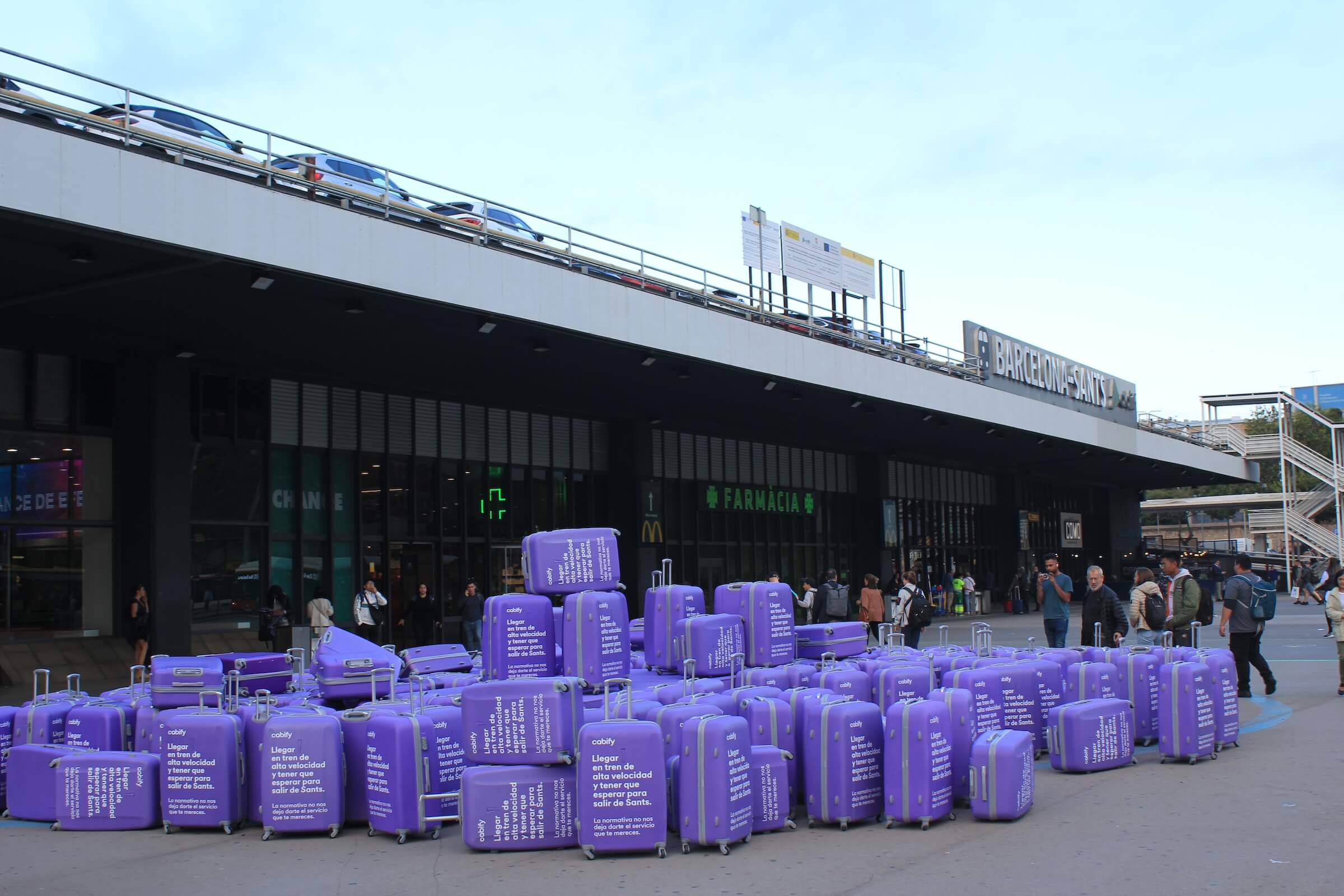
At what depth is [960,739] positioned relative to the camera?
341 inches

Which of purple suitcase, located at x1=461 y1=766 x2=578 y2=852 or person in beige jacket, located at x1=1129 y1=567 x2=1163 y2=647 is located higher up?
person in beige jacket, located at x1=1129 y1=567 x2=1163 y2=647

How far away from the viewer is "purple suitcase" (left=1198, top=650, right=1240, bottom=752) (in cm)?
1090

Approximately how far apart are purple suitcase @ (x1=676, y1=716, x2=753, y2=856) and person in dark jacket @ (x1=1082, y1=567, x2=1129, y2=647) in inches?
291

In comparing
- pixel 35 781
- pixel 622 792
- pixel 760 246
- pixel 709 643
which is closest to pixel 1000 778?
pixel 622 792

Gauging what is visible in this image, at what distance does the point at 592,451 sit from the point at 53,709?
20893 mm

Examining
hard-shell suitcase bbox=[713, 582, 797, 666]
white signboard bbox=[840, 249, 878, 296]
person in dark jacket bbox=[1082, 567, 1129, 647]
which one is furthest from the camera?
white signboard bbox=[840, 249, 878, 296]

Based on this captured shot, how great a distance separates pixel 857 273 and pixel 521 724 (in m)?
27.5

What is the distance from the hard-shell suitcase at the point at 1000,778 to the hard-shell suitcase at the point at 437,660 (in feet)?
19.2

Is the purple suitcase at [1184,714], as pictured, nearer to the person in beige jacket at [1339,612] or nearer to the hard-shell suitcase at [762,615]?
the hard-shell suitcase at [762,615]

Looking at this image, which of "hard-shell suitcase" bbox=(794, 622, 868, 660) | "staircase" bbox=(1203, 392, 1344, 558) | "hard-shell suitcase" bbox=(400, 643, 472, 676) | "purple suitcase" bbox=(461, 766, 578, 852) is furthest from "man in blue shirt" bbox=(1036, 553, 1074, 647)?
"staircase" bbox=(1203, 392, 1344, 558)

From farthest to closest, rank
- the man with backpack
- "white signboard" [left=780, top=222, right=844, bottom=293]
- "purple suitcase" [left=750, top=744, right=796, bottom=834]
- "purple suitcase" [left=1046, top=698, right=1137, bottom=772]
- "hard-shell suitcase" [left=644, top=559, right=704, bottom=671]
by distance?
"white signboard" [left=780, top=222, right=844, bottom=293] < the man with backpack < "hard-shell suitcase" [left=644, top=559, right=704, bottom=671] < "purple suitcase" [left=1046, top=698, right=1137, bottom=772] < "purple suitcase" [left=750, top=744, right=796, bottom=834]

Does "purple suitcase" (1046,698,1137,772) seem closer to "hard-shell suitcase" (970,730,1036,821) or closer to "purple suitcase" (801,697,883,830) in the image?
"hard-shell suitcase" (970,730,1036,821)

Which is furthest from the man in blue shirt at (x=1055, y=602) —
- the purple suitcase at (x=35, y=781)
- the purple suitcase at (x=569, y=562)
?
the purple suitcase at (x=35, y=781)

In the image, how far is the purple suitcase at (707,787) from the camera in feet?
25.0
